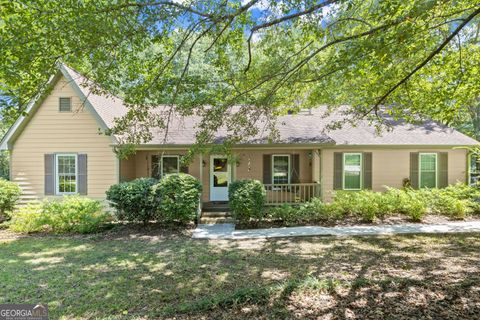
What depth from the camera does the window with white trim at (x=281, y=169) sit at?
12477mm

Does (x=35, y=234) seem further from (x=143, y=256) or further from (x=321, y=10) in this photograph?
(x=321, y=10)

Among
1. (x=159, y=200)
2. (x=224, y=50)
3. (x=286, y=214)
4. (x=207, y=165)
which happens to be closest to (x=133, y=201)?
(x=159, y=200)

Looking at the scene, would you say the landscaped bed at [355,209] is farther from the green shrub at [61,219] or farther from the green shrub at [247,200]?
the green shrub at [61,219]

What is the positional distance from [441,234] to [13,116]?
1036 centimetres

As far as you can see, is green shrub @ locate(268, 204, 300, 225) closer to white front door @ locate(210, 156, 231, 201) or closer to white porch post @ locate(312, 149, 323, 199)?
white porch post @ locate(312, 149, 323, 199)

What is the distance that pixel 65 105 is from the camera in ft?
34.4

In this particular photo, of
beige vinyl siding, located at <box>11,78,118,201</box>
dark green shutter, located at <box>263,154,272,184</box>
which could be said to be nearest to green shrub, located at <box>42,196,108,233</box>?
beige vinyl siding, located at <box>11,78,118,201</box>

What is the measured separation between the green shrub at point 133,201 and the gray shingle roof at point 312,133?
7.06 ft

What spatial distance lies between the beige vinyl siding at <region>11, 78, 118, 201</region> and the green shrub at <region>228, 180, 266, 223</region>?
16.1 ft

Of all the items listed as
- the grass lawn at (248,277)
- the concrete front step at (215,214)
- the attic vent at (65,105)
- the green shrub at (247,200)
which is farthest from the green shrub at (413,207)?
the attic vent at (65,105)

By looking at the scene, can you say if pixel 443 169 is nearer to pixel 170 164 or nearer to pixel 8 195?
pixel 170 164

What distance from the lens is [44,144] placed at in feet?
34.2

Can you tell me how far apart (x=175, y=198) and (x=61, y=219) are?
359 centimetres

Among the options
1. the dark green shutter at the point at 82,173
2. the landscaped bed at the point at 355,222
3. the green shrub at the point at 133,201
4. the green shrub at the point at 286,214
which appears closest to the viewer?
the green shrub at the point at 133,201
